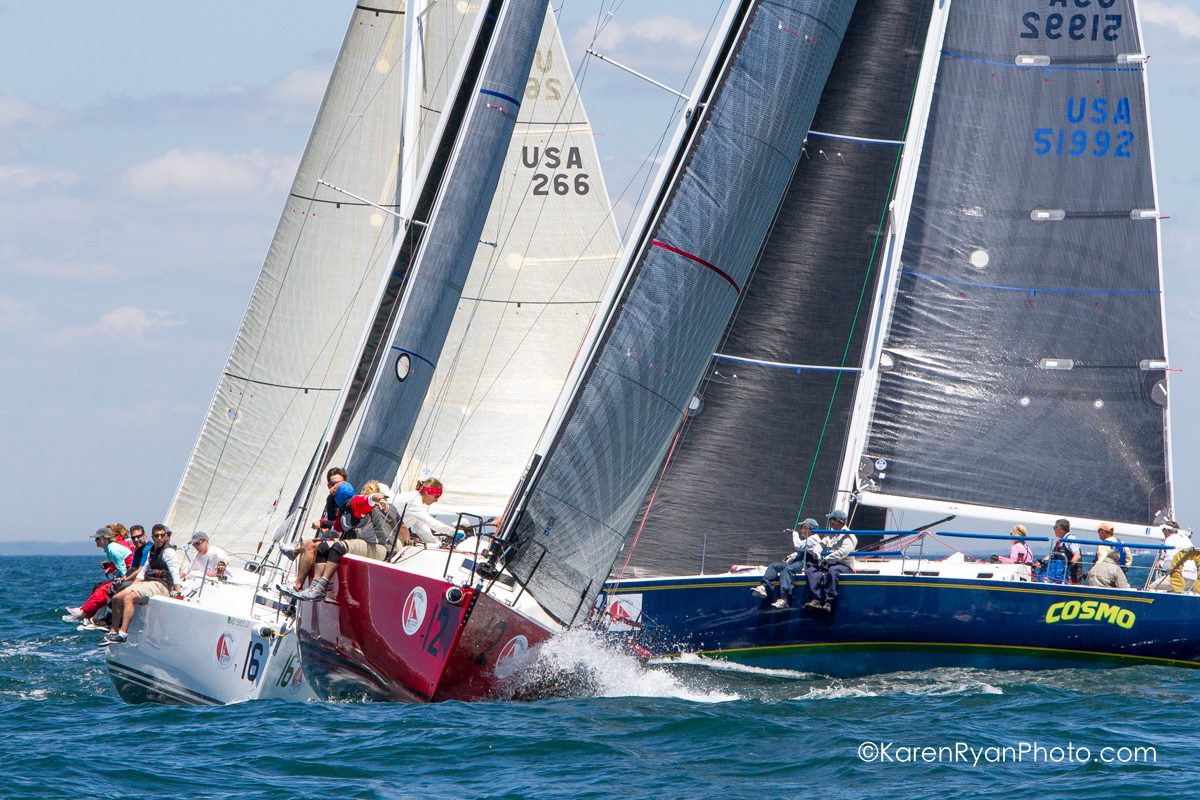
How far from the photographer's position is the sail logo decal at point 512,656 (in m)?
12.7

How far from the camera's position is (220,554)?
54.6ft

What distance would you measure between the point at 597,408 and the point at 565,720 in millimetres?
2537

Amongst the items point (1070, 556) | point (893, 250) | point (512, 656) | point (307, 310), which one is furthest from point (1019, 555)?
point (307, 310)

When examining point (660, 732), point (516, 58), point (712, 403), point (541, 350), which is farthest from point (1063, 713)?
point (541, 350)

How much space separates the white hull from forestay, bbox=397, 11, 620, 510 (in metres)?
6.72

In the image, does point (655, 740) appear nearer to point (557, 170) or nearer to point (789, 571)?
point (789, 571)

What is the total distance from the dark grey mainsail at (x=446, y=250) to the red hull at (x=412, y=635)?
1834 millimetres

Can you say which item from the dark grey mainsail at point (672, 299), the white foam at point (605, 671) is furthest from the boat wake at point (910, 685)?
the dark grey mainsail at point (672, 299)

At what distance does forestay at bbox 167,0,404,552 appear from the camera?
19891 mm

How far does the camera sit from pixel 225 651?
1390 cm

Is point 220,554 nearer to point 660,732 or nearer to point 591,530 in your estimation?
point 591,530

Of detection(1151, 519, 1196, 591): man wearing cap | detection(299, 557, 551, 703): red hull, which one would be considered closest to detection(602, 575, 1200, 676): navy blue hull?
detection(1151, 519, 1196, 591): man wearing cap

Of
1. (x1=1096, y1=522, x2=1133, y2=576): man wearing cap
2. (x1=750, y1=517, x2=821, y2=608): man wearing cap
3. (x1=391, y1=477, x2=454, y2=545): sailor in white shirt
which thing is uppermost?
(x1=1096, y1=522, x2=1133, y2=576): man wearing cap

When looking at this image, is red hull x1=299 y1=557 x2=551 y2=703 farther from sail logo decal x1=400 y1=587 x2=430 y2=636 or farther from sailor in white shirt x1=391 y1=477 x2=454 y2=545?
sailor in white shirt x1=391 y1=477 x2=454 y2=545
